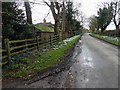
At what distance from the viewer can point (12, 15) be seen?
1209 centimetres

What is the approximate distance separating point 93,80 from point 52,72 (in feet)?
6.09

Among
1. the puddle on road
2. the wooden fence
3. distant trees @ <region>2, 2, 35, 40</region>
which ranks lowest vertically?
the puddle on road

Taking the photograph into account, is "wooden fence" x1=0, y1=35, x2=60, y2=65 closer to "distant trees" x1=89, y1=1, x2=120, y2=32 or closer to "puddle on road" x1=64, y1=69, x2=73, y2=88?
"puddle on road" x1=64, y1=69, x2=73, y2=88

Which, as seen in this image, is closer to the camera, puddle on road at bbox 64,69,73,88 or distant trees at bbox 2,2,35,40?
puddle on road at bbox 64,69,73,88

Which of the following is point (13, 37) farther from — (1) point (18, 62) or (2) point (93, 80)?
(2) point (93, 80)

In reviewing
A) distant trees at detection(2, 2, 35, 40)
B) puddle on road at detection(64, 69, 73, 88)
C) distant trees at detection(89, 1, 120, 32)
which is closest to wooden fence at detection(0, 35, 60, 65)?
distant trees at detection(2, 2, 35, 40)

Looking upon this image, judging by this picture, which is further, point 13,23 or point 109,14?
point 109,14

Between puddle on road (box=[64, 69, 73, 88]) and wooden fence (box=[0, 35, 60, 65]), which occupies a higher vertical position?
wooden fence (box=[0, 35, 60, 65])

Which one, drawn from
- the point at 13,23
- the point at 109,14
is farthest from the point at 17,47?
the point at 109,14

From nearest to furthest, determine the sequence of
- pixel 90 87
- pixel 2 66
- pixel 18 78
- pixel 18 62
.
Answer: pixel 90 87, pixel 18 78, pixel 2 66, pixel 18 62

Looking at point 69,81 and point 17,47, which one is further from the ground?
point 17,47

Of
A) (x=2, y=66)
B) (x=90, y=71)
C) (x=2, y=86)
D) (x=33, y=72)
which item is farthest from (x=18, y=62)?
(x=90, y=71)

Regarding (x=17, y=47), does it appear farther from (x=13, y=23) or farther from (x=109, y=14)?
(x=109, y=14)

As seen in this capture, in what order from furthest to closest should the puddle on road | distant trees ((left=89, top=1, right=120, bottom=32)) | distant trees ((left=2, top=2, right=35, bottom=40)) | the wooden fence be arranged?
distant trees ((left=89, top=1, right=120, bottom=32)) < distant trees ((left=2, top=2, right=35, bottom=40)) < the wooden fence < the puddle on road
